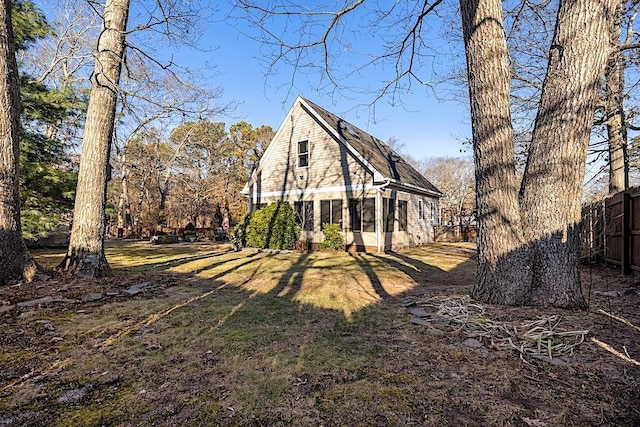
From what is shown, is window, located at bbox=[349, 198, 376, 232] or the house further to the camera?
the house

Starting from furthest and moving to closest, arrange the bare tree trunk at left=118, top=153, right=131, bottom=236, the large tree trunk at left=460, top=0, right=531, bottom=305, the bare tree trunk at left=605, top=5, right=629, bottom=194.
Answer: the bare tree trunk at left=118, top=153, right=131, bottom=236, the bare tree trunk at left=605, top=5, right=629, bottom=194, the large tree trunk at left=460, top=0, right=531, bottom=305

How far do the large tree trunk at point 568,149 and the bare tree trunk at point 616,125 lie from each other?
6.09m

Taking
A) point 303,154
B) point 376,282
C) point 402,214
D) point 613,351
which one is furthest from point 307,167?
point 613,351

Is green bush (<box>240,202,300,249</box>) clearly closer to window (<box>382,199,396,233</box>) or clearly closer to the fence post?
window (<box>382,199,396,233</box>)

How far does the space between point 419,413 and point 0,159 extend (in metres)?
6.77

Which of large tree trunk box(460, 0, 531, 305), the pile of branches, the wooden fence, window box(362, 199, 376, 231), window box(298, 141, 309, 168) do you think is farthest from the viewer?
window box(298, 141, 309, 168)

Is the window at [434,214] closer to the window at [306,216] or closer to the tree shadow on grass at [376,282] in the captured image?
the window at [306,216]

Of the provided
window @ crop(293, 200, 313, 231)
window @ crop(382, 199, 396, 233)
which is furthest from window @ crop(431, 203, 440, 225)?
window @ crop(293, 200, 313, 231)

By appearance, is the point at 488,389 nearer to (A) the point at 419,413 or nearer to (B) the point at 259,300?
(A) the point at 419,413

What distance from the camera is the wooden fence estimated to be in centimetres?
584

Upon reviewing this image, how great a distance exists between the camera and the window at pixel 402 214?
1404 cm

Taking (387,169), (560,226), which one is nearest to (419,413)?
(560,226)

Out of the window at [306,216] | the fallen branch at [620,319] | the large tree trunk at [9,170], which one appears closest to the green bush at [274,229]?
the window at [306,216]

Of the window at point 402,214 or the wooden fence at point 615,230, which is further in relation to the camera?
the window at point 402,214
